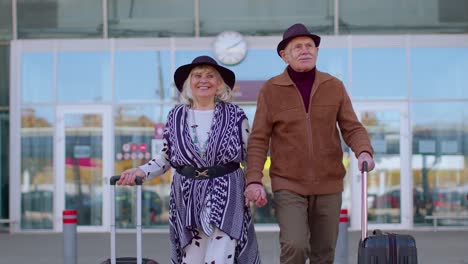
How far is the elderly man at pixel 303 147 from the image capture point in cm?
437

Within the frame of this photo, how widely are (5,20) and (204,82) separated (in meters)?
10.6

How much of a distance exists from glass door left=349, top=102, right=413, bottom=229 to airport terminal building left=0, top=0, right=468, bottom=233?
19 mm

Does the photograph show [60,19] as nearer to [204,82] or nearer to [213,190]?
[204,82]

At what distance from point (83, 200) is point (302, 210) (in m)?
9.95

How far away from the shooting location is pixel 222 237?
4316 mm

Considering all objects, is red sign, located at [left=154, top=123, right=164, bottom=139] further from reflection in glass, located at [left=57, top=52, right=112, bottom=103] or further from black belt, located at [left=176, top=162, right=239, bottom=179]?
black belt, located at [left=176, top=162, right=239, bottom=179]

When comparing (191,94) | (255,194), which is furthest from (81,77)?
(255,194)

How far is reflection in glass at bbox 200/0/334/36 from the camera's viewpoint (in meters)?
13.7

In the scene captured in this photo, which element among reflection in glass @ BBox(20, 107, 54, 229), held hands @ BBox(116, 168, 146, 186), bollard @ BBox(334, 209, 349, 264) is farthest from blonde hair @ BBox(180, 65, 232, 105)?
reflection in glass @ BBox(20, 107, 54, 229)

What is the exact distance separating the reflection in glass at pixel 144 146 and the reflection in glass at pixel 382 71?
3578 mm

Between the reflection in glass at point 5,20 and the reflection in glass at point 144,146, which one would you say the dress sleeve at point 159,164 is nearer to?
the reflection in glass at point 144,146

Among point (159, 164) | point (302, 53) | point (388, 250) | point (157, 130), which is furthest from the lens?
point (157, 130)

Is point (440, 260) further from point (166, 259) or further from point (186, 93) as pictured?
point (186, 93)

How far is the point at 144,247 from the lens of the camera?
36.8 ft
